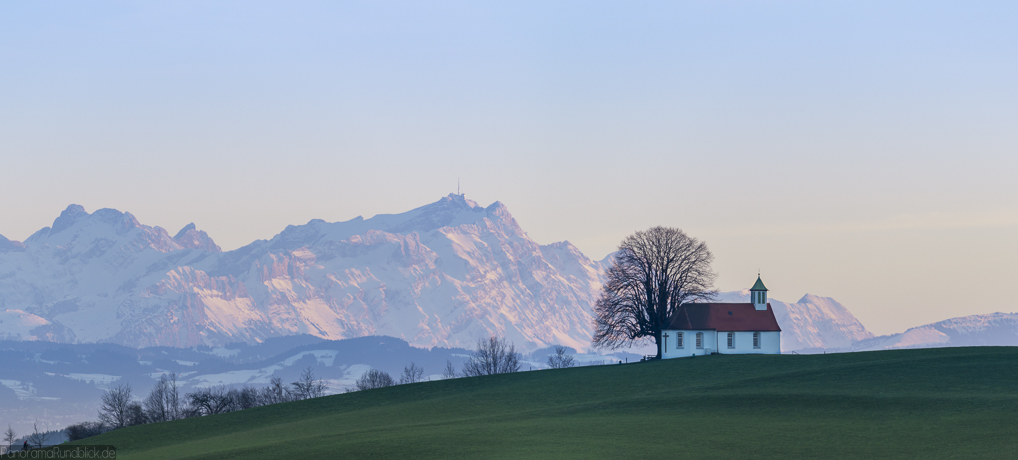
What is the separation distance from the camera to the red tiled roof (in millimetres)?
102438

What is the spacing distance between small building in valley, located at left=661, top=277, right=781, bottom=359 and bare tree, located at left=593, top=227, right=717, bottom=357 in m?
1.07

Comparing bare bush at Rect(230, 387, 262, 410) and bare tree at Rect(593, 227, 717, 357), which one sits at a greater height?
bare tree at Rect(593, 227, 717, 357)

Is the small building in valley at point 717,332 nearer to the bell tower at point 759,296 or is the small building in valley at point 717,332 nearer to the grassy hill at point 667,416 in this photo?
the bell tower at point 759,296

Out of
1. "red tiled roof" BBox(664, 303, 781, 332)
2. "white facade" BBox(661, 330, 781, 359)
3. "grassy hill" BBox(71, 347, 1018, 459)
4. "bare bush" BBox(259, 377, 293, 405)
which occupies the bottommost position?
"bare bush" BBox(259, 377, 293, 405)

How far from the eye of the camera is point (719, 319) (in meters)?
104

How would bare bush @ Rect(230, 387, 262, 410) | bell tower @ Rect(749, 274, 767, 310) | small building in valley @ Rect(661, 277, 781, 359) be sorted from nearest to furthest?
small building in valley @ Rect(661, 277, 781, 359) < bell tower @ Rect(749, 274, 767, 310) < bare bush @ Rect(230, 387, 262, 410)

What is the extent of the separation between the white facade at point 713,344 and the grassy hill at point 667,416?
388 inches

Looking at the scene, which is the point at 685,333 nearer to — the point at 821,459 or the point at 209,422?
the point at 209,422

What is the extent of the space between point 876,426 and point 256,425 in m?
41.7

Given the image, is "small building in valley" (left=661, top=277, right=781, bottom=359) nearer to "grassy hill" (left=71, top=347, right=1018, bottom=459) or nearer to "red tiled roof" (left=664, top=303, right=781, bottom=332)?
"red tiled roof" (left=664, top=303, right=781, bottom=332)

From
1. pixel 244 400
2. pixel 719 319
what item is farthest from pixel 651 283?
pixel 244 400

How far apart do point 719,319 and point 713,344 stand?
2.77 meters

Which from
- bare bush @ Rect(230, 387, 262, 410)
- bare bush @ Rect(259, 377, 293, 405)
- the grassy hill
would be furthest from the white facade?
bare bush @ Rect(259, 377, 293, 405)

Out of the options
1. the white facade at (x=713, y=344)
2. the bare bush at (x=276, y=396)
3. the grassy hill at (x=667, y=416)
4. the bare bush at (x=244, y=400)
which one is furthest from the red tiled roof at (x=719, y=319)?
the bare bush at (x=276, y=396)
